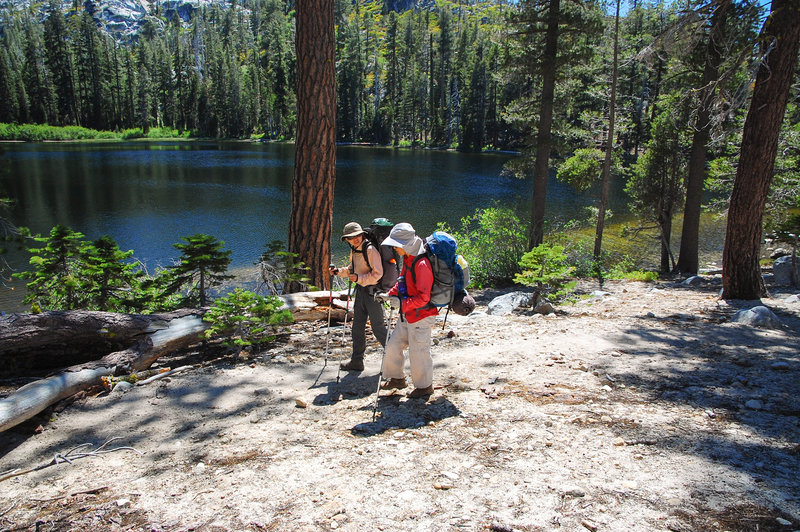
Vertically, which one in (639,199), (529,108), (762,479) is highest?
(529,108)

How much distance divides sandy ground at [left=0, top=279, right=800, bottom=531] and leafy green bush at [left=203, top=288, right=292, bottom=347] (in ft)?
0.92

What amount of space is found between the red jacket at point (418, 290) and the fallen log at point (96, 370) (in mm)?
3025

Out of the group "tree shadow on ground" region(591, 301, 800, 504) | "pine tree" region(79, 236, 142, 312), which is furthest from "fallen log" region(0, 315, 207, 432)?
"tree shadow on ground" region(591, 301, 800, 504)

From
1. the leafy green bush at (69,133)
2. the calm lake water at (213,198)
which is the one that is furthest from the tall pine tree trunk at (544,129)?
the leafy green bush at (69,133)

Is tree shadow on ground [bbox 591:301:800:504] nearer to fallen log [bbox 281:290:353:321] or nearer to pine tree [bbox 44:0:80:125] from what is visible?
fallen log [bbox 281:290:353:321]

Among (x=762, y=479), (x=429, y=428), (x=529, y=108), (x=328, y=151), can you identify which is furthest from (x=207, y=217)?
(x=762, y=479)

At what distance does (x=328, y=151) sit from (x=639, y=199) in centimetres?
1530

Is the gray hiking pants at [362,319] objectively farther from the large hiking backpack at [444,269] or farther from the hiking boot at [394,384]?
the large hiking backpack at [444,269]

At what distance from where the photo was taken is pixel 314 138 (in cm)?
750

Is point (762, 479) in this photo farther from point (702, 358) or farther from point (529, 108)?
point (529, 108)

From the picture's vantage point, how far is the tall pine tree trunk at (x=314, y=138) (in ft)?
24.0

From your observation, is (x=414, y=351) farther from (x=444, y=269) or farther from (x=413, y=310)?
(x=444, y=269)

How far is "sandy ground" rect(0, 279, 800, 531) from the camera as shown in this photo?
274cm

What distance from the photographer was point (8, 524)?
2838 mm
